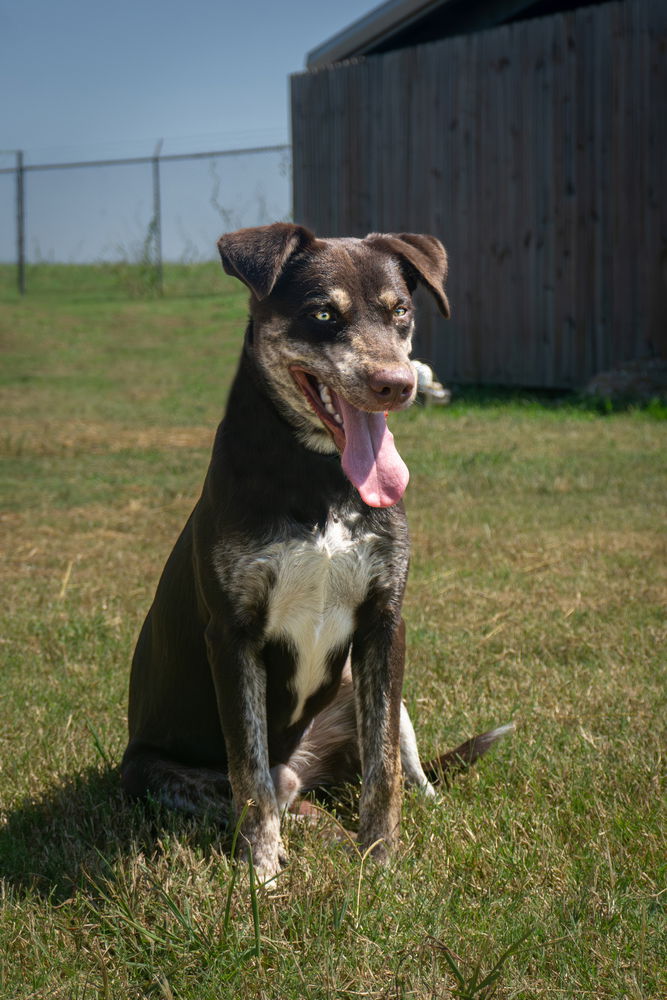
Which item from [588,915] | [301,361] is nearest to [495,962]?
[588,915]

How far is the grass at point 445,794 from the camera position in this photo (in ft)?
7.51

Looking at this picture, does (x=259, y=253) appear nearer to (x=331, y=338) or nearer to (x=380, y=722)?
(x=331, y=338)

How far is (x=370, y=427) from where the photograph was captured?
2809mm

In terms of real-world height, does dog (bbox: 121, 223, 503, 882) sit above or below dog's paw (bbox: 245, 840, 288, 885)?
above

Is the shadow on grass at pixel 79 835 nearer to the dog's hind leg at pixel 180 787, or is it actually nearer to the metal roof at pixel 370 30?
the dog's hind leg at pixel 180 787

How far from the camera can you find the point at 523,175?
11.8 meters

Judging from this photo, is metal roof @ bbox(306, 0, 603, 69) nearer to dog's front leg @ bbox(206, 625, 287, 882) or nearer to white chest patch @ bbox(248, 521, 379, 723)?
white chest patch @ bbox(248, 521, 379, 723)

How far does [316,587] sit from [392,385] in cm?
58

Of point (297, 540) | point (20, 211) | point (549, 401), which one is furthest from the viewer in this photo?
point (20, 211)

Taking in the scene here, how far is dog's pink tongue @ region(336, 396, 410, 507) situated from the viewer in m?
2.72

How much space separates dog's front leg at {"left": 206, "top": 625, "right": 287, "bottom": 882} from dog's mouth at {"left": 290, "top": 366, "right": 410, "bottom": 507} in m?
0.53

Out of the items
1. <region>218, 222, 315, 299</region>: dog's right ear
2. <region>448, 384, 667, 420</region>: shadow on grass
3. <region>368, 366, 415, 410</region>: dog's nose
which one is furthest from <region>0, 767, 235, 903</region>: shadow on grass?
<region>448, 384, 667, 420</region>: shadow on grass

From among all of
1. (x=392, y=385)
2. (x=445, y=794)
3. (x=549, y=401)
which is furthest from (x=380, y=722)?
(x=549, y=401)

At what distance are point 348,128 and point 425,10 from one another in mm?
1754
